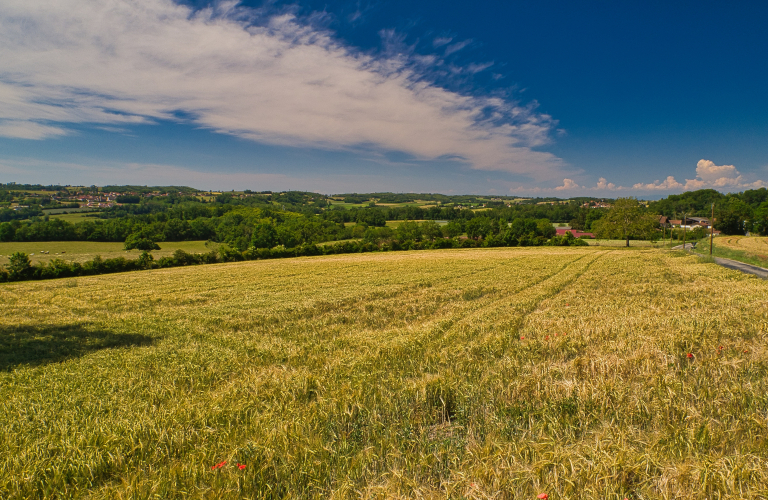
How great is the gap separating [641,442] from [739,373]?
3.14 meters

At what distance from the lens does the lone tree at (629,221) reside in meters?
73.2

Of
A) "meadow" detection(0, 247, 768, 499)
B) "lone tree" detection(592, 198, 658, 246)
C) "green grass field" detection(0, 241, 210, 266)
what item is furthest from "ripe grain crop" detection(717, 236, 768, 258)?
"green grass field" detection(0, 241, 210, 266)

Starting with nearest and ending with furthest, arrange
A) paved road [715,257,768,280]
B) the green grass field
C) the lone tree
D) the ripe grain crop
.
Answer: paved road [715,257,768,280] < the ripe grain crop < the lone tree < the green grass field

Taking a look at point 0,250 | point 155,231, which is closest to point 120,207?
point 155,231

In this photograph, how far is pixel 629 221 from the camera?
7406 cm

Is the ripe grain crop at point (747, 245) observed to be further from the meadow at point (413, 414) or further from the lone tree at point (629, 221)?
the meadow at point (413, 414)

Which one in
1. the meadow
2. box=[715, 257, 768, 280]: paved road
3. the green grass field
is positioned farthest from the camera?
the green grass field

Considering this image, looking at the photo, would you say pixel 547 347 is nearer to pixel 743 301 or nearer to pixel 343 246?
pixel 743 301

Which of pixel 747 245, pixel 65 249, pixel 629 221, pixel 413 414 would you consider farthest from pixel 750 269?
pixel 65 249

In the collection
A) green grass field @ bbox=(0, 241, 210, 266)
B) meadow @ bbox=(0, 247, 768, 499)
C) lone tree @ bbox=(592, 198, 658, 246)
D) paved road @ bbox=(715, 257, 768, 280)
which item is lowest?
→ green grass field @ bbox=(0, 241, 210, 266)

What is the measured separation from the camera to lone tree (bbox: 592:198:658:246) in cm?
7319

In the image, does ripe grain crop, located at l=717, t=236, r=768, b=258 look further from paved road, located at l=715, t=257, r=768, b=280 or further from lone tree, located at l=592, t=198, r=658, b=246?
paved road, located at l=715, t=257, r=768, b=280

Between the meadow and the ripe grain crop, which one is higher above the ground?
the meadow

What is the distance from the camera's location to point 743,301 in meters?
11.1
